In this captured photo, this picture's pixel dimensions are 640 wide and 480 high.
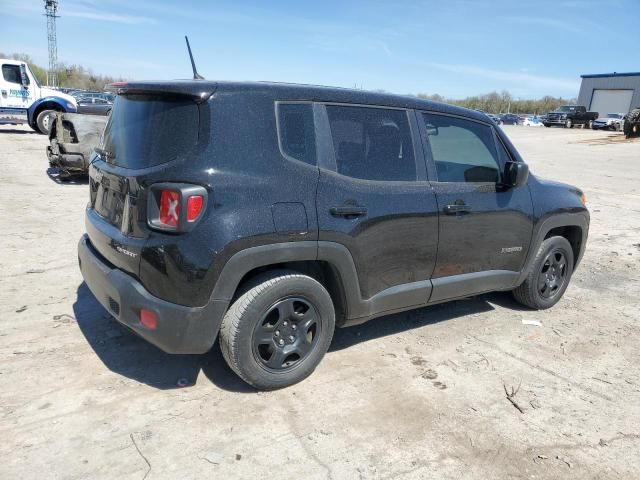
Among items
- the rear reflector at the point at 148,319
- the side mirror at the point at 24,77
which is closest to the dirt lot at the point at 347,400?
the rear reflector at the point at 148,319

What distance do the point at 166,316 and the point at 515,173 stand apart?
9.16 feet

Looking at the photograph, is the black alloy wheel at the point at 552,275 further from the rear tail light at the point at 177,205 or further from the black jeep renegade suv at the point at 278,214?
the rear tail light at the point at 177,205

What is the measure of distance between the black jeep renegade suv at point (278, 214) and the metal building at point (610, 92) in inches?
2402

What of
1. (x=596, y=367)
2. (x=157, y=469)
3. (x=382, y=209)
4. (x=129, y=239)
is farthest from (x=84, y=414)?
(x=596, y=367)

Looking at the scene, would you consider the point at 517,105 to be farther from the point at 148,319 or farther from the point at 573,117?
the point at 148,319

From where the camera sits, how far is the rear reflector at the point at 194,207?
265cm

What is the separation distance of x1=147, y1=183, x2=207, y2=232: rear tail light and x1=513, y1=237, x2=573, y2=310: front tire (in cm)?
317

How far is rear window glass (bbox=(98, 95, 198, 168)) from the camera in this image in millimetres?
2770

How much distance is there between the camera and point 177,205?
2.65m

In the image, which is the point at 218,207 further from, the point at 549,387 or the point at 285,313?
the point at 549,387

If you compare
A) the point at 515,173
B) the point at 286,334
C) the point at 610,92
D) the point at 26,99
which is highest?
the point at 610,92

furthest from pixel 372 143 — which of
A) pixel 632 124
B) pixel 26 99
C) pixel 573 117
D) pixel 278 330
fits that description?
pixel 573 117

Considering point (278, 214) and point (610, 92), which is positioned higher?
point (610, 92)

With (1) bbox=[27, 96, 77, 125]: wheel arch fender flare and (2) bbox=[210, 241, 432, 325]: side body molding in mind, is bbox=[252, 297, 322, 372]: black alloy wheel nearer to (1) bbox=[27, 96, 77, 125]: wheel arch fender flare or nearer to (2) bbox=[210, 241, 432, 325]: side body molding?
(2) bbox=[210, 241, 432, 325]: side body molding
